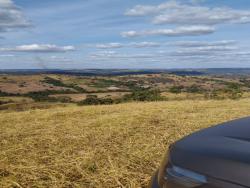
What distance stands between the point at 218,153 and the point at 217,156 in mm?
45

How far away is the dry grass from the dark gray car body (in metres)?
2.45

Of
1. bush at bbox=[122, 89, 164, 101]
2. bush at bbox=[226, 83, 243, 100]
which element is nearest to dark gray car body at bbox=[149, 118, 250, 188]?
bush at bbox=[226, 83, 243, 100]

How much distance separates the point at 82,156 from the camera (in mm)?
6652

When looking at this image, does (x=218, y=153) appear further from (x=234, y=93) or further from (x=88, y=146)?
(x=234, y=93)

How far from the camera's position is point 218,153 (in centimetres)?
264

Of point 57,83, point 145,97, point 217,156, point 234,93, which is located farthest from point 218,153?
point 57,83

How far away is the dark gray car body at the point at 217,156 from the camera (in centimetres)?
241

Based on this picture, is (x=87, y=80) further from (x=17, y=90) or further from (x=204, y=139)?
(x=204, y=139)

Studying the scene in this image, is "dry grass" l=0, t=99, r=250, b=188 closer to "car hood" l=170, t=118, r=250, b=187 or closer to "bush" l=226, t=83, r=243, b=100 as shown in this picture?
"car hood" l=170, t=118, r=250, b=187

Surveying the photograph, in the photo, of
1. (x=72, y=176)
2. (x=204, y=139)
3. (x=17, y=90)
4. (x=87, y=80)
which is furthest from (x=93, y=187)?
(x=87, y=80)

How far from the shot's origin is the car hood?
2424mm

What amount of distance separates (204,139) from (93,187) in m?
2.60

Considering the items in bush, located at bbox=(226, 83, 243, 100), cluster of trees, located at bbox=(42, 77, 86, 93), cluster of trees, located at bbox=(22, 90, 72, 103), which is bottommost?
cluster of trees, located at bbox=(22, 90, 72, 103)

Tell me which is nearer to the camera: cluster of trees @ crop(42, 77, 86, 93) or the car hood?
the car hood
